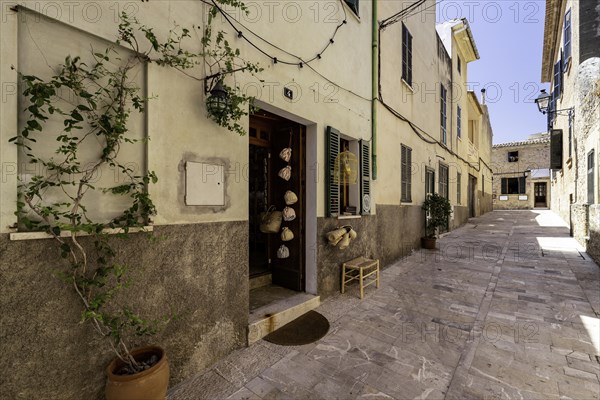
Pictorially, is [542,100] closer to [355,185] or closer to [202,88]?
[355,185]

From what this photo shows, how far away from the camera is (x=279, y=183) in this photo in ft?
15.6

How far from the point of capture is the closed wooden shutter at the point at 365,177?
5.52 m

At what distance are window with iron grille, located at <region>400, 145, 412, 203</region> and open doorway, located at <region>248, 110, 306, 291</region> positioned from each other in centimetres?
409

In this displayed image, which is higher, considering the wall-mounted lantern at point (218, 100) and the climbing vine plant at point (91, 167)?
the wall-mounted lantern at point (218, 100)

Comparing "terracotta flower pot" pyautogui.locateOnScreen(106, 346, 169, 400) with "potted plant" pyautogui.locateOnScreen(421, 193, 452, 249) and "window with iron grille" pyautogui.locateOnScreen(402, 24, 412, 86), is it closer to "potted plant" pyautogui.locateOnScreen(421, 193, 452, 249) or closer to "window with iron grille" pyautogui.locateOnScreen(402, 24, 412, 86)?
"window with iron grille" pyautogui.locateOnScreen(402, 24, 412, 86)

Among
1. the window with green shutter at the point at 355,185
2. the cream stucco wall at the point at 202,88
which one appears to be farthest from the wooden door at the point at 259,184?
the window with green shutter at the point at 355,185

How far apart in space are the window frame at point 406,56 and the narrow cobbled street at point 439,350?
18.2ft

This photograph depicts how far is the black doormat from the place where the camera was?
10.8 ft

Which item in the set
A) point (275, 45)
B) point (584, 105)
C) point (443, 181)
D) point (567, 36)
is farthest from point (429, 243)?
point (567, 36)

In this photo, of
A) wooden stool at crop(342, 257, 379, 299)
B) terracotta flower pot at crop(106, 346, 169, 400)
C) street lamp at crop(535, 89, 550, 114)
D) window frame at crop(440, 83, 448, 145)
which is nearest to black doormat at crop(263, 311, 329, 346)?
wooden stool at crop(342, 257, 379, 299)

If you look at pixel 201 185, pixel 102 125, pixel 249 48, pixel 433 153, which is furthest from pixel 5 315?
pixel 433 153

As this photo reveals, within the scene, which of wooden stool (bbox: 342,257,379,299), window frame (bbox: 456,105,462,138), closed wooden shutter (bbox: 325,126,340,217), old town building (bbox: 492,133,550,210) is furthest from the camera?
old town building (bbox: 492,133,550,210)

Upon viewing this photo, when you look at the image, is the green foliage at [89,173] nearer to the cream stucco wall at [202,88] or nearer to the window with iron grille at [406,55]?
the cream stucco wall at [202,88]

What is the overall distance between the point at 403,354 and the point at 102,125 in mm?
3628
